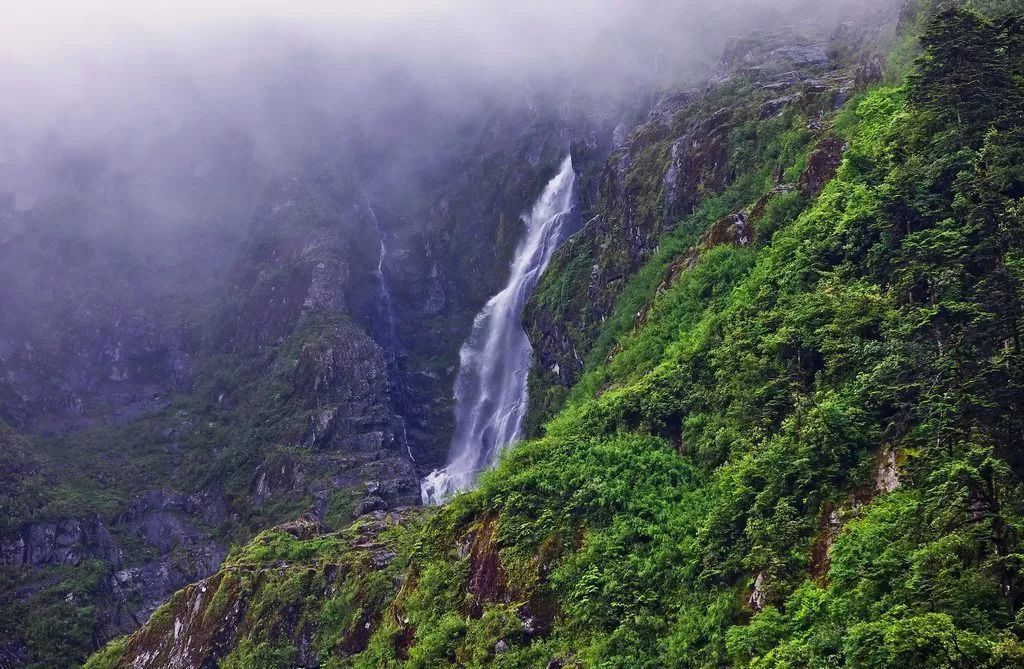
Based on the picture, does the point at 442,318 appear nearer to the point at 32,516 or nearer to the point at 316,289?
the point at 316,289

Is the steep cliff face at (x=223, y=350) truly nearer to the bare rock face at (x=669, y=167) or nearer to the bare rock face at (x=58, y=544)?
the bare rock face at (x=58, y=544)

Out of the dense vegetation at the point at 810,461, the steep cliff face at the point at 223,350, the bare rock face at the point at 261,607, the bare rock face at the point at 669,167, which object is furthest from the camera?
the steep cliff face at the point at 223,350

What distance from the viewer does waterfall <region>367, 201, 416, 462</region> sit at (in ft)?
278

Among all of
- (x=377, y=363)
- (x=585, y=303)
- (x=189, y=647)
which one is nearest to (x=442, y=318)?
(x=377, y=363)

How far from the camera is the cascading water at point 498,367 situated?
6925cm

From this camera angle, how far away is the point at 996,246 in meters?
21.9

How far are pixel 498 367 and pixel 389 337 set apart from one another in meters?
24.7

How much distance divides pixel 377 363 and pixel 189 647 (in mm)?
49014

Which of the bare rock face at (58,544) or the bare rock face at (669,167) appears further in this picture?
the bare rock face at (58,544)

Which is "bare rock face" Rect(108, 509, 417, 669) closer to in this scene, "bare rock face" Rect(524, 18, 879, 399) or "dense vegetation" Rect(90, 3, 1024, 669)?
"dense vegetation" Rect(90, 3, 1024, 669)

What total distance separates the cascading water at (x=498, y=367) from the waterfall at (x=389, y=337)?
5895 mm

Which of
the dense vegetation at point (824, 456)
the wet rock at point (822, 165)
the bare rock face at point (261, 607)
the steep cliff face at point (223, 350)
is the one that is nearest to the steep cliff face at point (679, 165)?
the wet rock at point (822, 165)

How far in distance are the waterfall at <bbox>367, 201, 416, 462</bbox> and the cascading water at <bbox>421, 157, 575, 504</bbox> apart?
19.3 ft

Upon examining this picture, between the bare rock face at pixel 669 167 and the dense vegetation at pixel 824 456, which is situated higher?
the bare rock face at pixel 669 167
